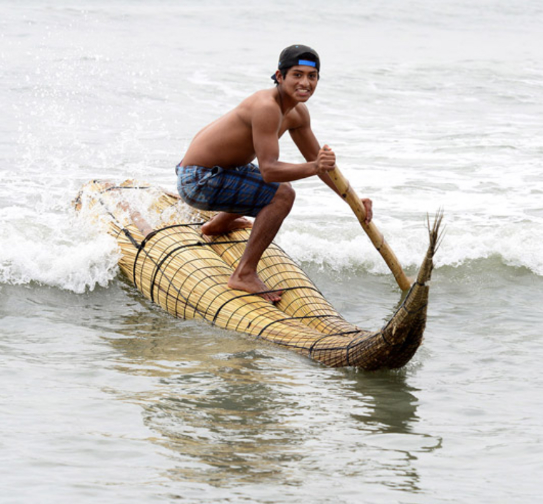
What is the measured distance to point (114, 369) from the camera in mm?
4238

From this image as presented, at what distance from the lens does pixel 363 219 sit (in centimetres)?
490

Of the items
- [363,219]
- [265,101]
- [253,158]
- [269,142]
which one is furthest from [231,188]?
[363,219]

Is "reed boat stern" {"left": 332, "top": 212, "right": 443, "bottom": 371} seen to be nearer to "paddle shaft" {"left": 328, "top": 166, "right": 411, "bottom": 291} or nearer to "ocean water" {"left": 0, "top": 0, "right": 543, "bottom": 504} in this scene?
"ocean water" {"left": 0, "top": 0, "right": 543, "bottom": 504}

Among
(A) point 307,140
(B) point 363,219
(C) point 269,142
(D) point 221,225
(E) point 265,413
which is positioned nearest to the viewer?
(E) point 265,413

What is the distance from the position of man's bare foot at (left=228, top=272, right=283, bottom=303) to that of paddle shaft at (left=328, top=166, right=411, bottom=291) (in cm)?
67

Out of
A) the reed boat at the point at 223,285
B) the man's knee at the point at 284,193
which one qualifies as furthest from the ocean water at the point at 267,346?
the man's knee at the point at 284,193

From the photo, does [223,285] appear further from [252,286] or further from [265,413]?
[265,413]

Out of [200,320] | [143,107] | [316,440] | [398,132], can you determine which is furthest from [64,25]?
[316,440]

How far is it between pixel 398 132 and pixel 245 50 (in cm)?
648

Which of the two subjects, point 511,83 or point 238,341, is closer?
point 238,341

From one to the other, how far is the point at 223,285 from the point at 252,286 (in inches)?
7.2

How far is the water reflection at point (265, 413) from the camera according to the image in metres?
3.13

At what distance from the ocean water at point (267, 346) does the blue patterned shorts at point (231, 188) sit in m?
0.79

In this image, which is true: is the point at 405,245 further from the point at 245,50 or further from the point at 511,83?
the point at 245,50
